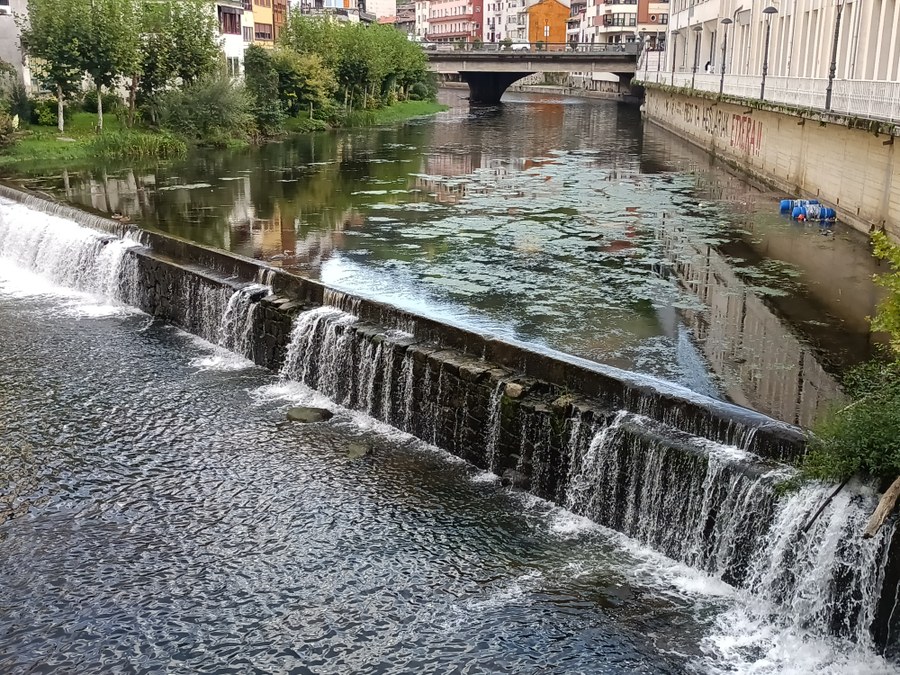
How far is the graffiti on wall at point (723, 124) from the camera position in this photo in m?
32.5

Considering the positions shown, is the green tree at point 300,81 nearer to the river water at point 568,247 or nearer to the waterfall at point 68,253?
the river water at point 568,247

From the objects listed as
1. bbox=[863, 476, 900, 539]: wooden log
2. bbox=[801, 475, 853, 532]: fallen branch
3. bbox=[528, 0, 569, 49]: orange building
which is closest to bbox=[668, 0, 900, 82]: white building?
bbox=[801, 475, 853, 532]: fallen branch

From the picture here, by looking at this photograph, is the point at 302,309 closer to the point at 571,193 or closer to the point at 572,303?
the point at 572,303

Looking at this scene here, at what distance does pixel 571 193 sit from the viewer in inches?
1049

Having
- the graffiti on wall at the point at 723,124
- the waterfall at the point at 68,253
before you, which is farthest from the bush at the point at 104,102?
the graffiti on wall at the point at 723,124

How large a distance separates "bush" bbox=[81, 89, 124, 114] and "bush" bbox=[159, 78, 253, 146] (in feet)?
8.30

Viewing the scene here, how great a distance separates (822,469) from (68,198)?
2150cm

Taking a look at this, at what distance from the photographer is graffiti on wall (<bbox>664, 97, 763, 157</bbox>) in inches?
1280

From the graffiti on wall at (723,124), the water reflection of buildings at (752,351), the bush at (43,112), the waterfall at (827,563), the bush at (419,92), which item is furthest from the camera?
the bush at (419,92)

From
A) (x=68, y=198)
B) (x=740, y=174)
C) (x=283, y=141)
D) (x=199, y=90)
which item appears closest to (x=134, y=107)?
(x=199, y=90)

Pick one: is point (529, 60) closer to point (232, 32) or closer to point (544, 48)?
point (544, 48)

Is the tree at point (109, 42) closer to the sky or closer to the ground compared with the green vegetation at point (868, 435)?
closer to the sky

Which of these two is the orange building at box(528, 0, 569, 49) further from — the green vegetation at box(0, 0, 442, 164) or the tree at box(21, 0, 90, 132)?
the tree at box(21, 0, 90, 132)

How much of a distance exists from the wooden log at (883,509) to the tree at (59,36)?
34.2 metres
